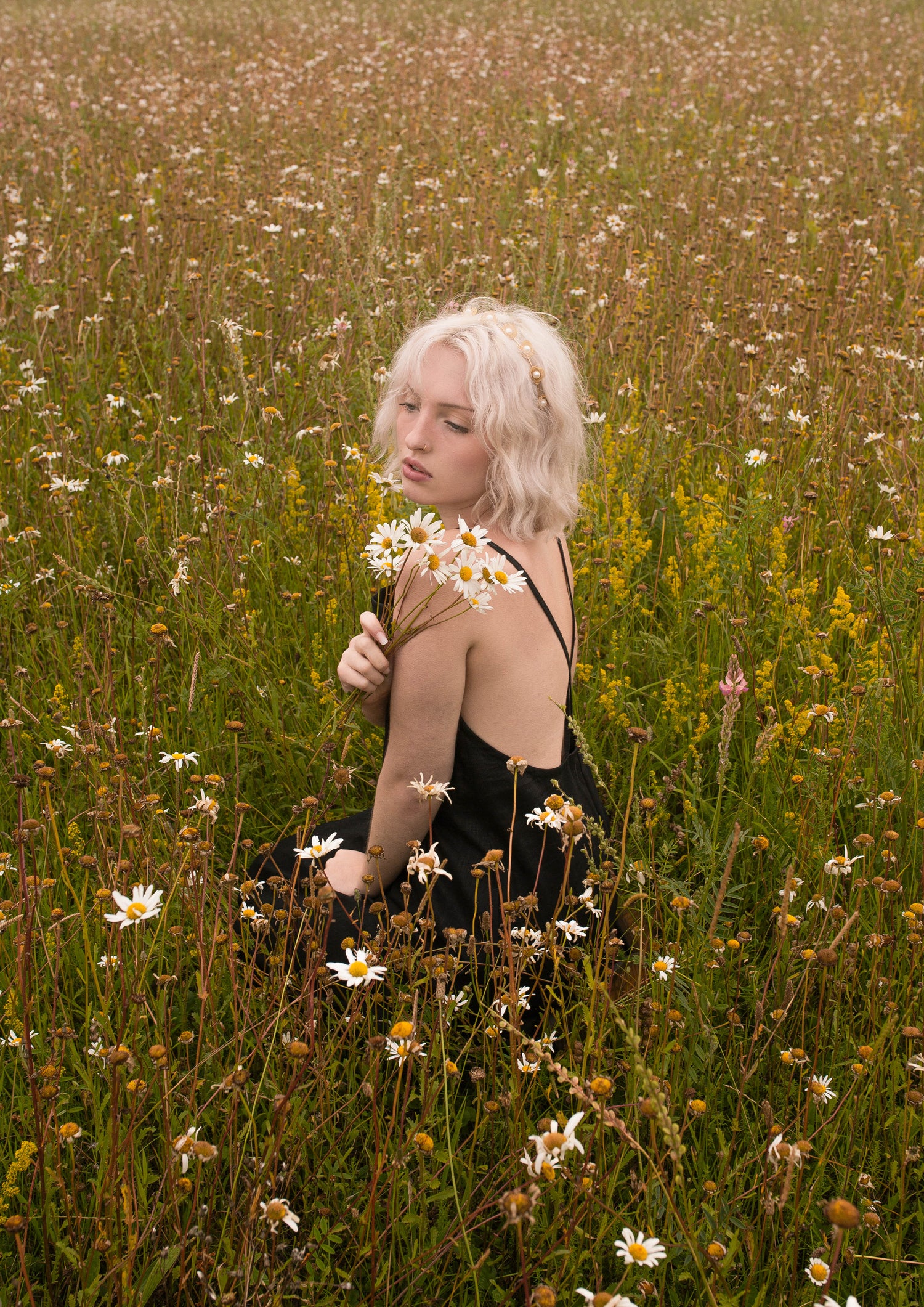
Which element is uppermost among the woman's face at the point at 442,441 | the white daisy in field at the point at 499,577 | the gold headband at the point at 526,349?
the gold headband at the point at 526,349

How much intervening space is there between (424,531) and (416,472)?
0.50 metres

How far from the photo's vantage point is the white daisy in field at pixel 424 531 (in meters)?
1.88

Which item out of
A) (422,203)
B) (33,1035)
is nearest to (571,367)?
(33,1035)

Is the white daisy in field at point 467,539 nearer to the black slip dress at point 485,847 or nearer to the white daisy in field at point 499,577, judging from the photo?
the white daisy in field at point 499,577

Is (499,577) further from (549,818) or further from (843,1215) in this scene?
(843,1215)

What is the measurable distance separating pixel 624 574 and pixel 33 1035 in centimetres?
213

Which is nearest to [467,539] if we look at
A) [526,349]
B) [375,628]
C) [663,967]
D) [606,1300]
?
[375,628]

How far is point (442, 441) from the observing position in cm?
233

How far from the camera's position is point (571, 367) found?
102 inches

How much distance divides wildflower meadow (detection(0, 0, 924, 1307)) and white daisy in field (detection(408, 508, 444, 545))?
33cm

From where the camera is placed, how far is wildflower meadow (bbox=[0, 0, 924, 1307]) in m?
1.57

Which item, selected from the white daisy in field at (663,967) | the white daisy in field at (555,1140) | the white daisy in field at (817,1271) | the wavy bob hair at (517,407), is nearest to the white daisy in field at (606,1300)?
the white daisy in field at (555,1140)

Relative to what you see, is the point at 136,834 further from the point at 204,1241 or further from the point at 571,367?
the point at 571,367

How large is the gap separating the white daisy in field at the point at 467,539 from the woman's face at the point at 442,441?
18.8 inches
